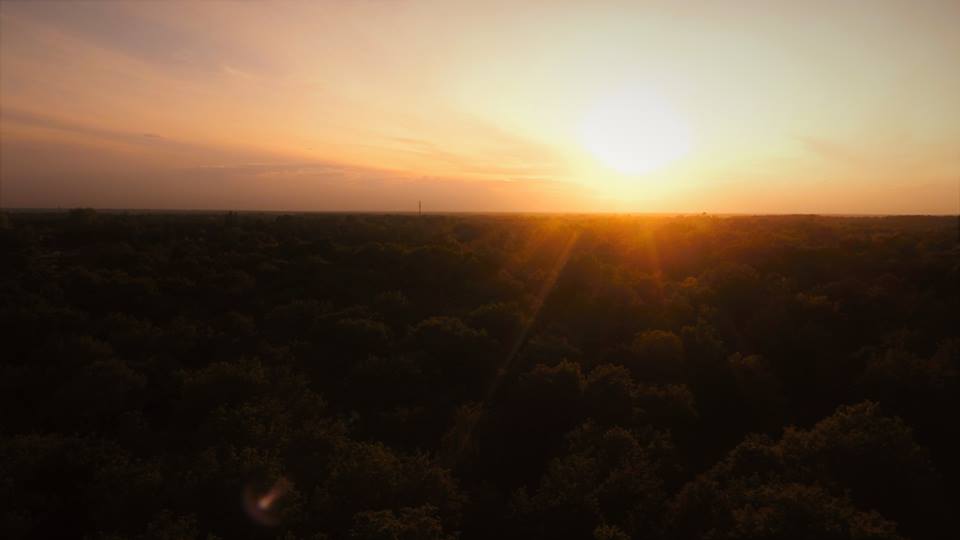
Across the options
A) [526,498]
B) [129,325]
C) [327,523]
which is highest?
[129,325]

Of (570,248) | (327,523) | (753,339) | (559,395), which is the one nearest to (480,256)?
(570,248)

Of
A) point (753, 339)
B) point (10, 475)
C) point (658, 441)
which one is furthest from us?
point (753, 339)

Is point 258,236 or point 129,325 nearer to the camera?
point 129,325

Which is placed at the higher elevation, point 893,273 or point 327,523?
point 893,273

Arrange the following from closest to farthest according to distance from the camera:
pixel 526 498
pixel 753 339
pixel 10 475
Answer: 1. pixel 10 475
2. pixel 526 498
3. pixel 753 339

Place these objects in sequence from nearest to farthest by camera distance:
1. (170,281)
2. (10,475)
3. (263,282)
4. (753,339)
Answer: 1. (10,475)
2. (753,339)
3. (170,281)
4. (263,282)

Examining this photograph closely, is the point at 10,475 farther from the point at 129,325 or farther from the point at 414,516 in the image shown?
the point at 129,325

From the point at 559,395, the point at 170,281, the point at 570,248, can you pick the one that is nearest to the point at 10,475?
the point at 559,395

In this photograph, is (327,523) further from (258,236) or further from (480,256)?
(258,236)

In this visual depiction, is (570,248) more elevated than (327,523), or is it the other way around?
(570,248)
